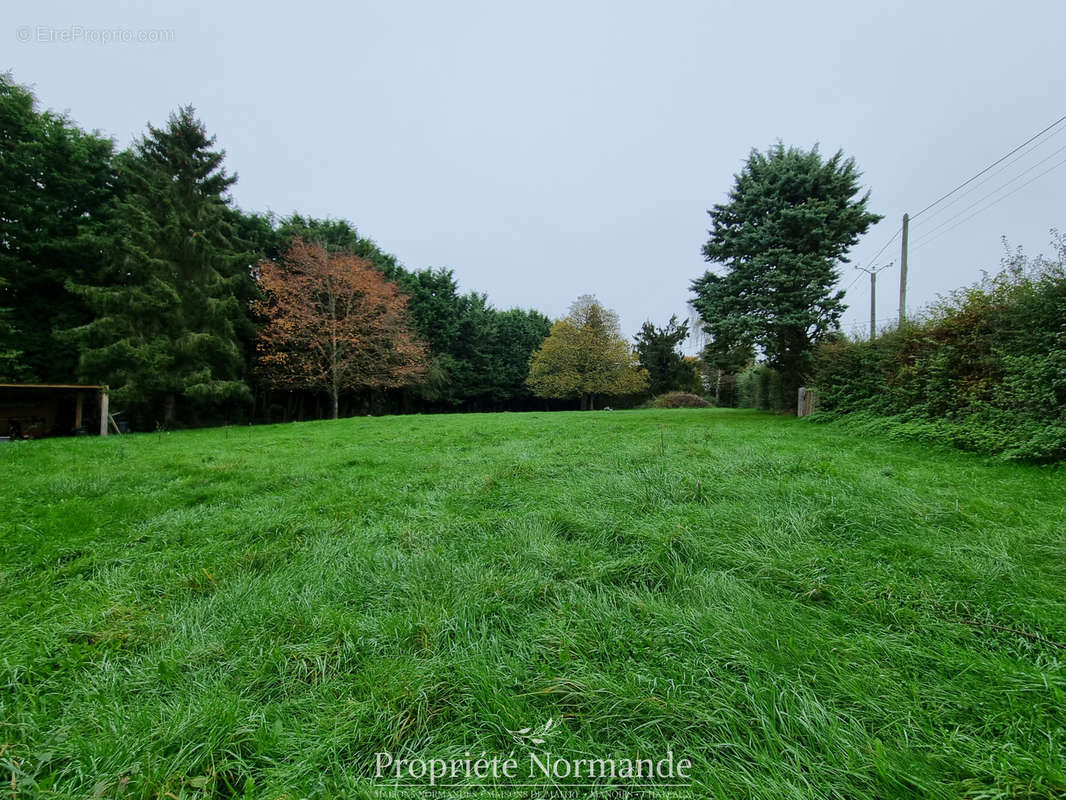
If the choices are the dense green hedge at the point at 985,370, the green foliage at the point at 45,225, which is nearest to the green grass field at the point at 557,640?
the dense green hedge at the point at 985,370

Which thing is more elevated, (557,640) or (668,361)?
(668,361)

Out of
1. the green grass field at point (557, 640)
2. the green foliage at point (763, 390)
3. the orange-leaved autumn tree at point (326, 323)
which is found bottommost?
the green grass field at point (557, 640)

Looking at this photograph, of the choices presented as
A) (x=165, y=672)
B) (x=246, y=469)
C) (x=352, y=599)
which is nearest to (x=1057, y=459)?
(x=352, y=599)

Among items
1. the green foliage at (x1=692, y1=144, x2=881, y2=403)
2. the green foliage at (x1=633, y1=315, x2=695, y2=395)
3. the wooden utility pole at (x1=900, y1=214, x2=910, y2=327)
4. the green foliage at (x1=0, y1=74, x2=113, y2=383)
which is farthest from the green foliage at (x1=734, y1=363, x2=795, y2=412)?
the green foliage at (x1=0, y1=74, x2=113, y2=383)

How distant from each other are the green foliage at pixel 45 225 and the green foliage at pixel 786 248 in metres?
21.7

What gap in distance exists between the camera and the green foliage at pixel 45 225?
42.1ft

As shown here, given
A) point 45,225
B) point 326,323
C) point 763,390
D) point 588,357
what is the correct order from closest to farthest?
point 45,225 < point 763,390 < point 326,323 < point 588,357

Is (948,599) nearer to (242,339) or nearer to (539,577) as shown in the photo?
(539,577)

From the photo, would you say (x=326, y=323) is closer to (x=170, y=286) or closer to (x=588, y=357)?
(x=170, y=286)

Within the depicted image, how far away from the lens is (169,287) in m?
13.0

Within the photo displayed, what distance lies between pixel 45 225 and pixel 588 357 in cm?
2467

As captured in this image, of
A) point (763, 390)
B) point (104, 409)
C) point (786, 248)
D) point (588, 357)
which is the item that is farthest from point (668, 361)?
point (104, 409)

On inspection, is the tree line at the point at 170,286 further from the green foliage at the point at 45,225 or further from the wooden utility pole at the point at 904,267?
the wooden utility pole at the point at 904,267

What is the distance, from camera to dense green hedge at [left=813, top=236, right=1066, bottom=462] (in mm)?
4770
